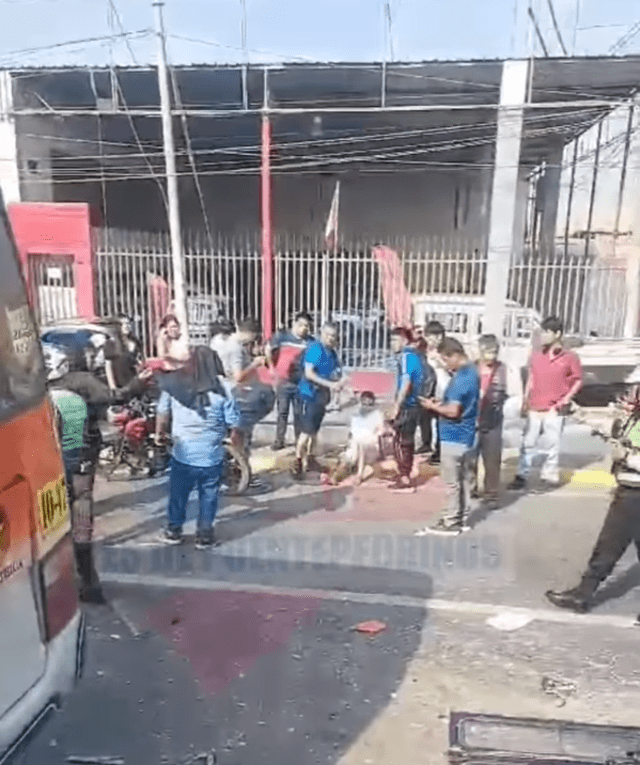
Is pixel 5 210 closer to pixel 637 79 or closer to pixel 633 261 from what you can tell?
pixel 633 261

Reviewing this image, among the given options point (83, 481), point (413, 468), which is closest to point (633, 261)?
point (413, 468)

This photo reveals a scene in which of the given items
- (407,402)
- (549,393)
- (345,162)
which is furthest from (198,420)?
(345,162)

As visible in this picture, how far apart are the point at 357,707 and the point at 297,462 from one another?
3.90m

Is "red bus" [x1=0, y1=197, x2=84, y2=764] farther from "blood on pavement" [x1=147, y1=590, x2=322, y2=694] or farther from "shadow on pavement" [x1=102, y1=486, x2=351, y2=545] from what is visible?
"shadow on pavement" [x1=102, y1=486, x2=351, y2=545]

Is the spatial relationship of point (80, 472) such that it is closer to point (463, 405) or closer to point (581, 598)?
point (463, 405)

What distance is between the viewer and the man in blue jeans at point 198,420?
17.7ft

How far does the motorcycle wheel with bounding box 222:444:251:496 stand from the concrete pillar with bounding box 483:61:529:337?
7862mm

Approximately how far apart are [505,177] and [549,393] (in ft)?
27.5

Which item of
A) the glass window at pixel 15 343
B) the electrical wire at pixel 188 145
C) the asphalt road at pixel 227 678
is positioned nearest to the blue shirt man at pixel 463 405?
the asphalt road at pixel 227 678

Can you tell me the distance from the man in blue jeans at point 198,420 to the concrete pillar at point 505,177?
9.22 metres

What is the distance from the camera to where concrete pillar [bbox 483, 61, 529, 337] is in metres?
13.9

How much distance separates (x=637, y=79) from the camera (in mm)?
14500

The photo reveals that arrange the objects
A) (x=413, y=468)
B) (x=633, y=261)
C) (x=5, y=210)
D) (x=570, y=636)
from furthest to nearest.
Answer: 1. (x=633, y=261)
2. (x=413, y=468)
3. (x=570, y=636)
4. (x=5, y=210)

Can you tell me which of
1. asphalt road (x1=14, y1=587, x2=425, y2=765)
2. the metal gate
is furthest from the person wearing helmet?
the metal gate
